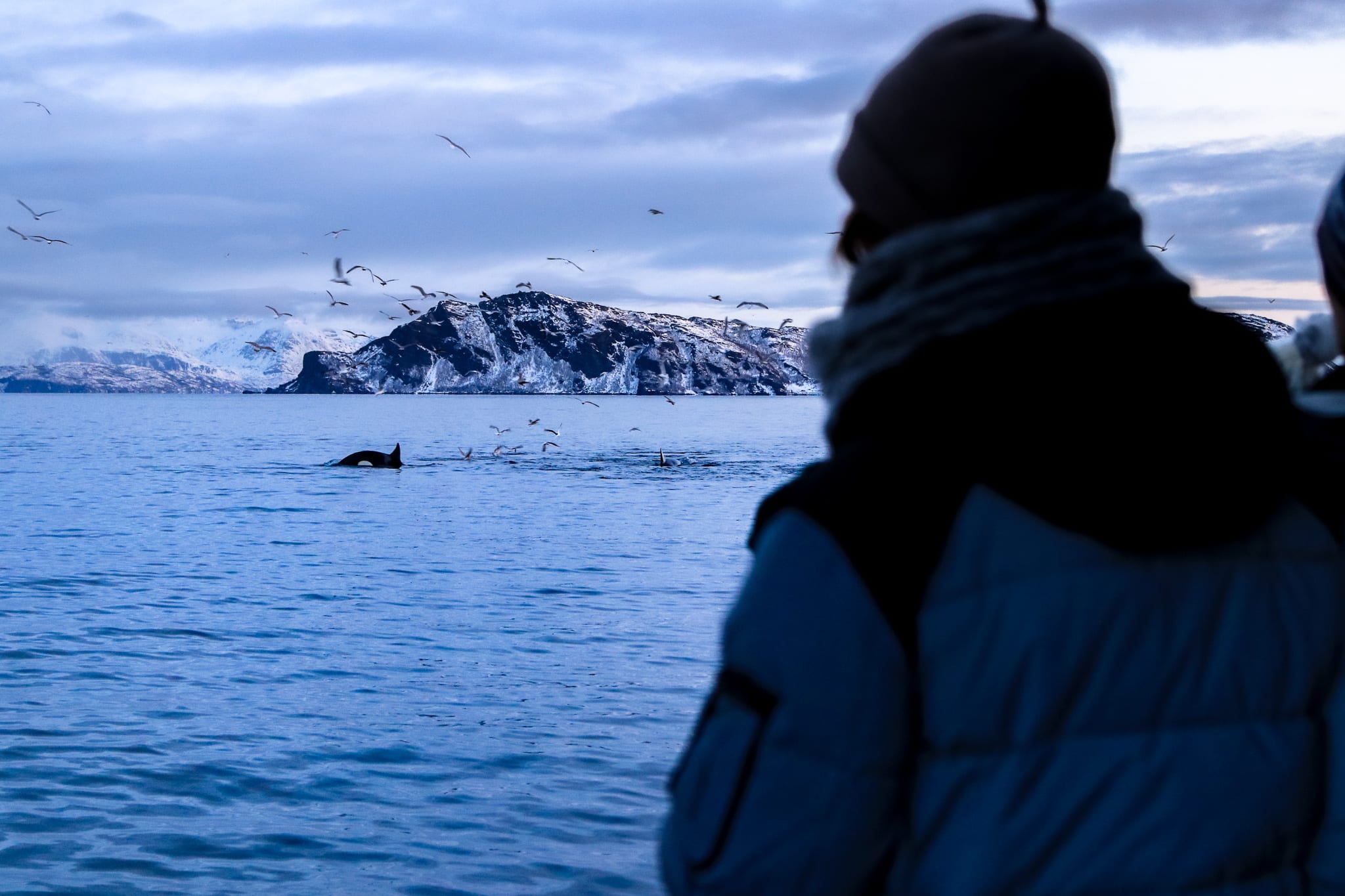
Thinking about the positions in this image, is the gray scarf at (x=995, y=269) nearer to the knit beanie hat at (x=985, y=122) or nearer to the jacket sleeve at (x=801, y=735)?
the knit beanie hat at (x=985, y=122)

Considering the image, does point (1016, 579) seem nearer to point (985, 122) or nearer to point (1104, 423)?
point (1104, 423)

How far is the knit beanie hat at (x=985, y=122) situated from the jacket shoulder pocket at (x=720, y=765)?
31.4 inches

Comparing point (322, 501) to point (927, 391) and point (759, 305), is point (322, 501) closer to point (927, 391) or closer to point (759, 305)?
point (759, 305)

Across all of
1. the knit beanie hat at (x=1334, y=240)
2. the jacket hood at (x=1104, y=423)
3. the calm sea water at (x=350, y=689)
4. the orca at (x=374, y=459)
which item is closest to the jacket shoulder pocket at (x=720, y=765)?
the jacket hood at (x=1104, y=423)

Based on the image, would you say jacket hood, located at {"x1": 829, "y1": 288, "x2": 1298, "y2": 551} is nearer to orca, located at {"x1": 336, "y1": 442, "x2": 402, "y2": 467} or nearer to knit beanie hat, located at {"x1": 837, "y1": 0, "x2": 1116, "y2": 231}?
knit beanie hat, located at {"x1": 837, "y1": 0, "x2": 1116, "y2": 231}

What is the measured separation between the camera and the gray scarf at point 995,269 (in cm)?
178

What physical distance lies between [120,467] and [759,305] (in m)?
30.1

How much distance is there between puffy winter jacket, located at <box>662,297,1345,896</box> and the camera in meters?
1.69

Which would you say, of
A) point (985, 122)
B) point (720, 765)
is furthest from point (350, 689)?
point (985, 122)

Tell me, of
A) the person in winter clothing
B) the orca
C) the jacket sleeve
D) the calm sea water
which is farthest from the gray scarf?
the orca

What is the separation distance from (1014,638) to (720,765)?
0.48 metres

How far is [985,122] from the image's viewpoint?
1.76 metres

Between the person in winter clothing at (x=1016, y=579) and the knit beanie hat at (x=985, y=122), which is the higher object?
the knit beanie hat at (x=985, y=122)

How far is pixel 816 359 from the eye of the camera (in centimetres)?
201
